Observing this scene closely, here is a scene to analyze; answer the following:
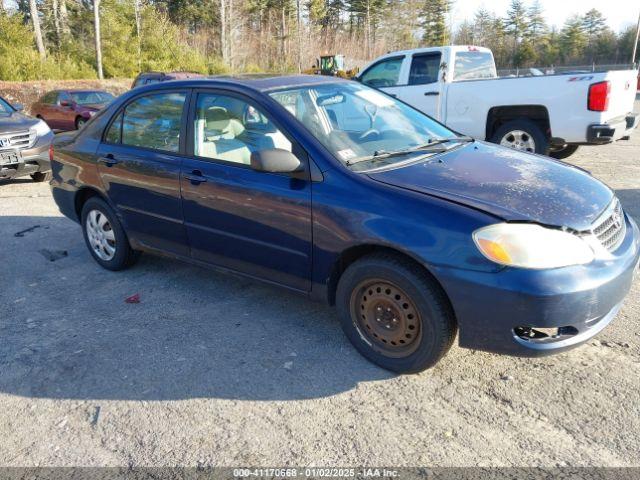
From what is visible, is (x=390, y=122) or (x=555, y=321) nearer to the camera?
(x=555, y=321)

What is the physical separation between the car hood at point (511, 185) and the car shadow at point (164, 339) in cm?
113

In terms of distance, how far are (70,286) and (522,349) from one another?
377 centimetres

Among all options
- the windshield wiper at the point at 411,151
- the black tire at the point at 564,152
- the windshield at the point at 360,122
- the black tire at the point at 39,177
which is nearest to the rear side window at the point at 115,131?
the windshield at the point at 360,122

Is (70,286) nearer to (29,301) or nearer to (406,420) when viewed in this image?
(29,301)

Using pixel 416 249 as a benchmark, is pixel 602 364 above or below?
below

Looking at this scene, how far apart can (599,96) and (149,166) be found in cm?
598

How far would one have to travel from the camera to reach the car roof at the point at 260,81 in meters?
3.76

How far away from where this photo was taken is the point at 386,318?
307 centimetres

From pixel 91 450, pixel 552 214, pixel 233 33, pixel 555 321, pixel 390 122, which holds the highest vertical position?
pixel 233 33

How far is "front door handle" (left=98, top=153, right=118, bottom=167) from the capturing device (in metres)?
4.49

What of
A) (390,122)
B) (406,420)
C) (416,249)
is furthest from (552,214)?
(390,122)

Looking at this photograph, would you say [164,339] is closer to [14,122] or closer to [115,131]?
[115,131]

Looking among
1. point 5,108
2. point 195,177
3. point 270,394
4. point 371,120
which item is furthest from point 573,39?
point 270,394

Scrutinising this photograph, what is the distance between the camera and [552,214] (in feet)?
9.07
